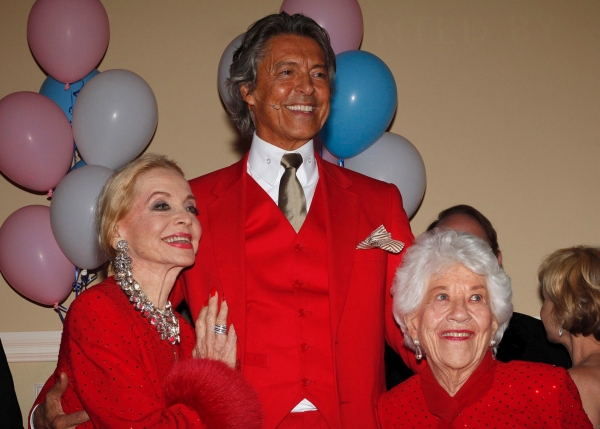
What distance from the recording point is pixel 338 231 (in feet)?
7.70

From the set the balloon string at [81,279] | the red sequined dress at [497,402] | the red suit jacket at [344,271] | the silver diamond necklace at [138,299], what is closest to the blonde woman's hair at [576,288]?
the red sequined dress at [497,402]

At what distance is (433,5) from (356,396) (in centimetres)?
273

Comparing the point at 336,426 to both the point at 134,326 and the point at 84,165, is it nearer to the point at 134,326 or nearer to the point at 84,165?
the point at 134,326

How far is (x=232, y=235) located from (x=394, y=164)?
1.44m

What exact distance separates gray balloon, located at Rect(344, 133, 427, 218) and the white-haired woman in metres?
1.28

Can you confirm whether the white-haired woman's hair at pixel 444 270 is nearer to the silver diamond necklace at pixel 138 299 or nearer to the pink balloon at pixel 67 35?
the silver diamond necklace at pixel 138 299

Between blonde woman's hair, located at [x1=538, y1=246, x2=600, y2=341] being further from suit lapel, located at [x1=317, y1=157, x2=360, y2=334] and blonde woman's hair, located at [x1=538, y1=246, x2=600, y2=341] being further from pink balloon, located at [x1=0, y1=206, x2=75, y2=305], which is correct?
pink balloon, located at [x1=0, y1=206, x2=75, y2=305]

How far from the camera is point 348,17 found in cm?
361

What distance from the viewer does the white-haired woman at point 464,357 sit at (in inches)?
84.0

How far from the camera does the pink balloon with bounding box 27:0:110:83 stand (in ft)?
12.1

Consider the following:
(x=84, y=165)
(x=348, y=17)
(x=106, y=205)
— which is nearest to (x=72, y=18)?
(x=84, y=165)

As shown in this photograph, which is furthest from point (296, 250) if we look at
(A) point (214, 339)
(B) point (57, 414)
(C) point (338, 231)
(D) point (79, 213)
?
(D) point (79, 213)

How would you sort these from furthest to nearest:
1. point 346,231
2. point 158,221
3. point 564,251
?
point 564,251 → point 346,231 → point 158,221

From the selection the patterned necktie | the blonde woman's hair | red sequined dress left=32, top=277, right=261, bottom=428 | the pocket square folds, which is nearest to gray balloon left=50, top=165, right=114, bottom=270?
the patterned necktie
